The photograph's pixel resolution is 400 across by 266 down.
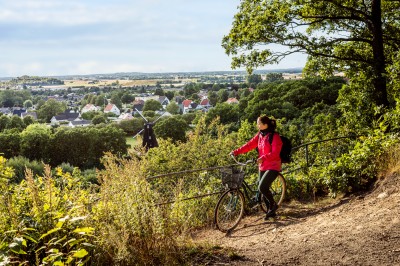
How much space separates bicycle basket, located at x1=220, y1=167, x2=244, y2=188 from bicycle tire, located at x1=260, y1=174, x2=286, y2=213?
72cm

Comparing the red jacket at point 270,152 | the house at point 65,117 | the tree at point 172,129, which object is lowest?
the house at point 65,117

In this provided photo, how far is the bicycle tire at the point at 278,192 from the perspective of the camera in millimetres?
7248

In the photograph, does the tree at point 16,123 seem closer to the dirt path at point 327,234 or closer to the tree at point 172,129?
the tree at point 172,129

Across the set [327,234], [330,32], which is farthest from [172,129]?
[327,234]

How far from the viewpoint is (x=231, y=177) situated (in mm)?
6621

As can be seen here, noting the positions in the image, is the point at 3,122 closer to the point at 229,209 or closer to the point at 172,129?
the point at 172,129

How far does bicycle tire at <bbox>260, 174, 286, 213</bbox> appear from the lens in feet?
23.8

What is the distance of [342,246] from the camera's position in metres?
5.01

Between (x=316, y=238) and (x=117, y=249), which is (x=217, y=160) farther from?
(x=117, y=249)

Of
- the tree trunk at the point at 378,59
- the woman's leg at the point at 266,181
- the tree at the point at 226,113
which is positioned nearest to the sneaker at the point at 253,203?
the woman's leg at the point at 266,181

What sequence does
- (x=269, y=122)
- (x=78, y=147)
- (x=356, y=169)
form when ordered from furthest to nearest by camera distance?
(x=78, y=147) < (x=356, y=169) < (x=269, y=122)

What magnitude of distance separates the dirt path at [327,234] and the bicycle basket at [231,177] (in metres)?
0.78

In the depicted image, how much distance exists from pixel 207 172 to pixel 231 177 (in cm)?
538

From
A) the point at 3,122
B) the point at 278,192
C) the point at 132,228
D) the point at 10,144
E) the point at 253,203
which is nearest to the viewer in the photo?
the point at 132,228
